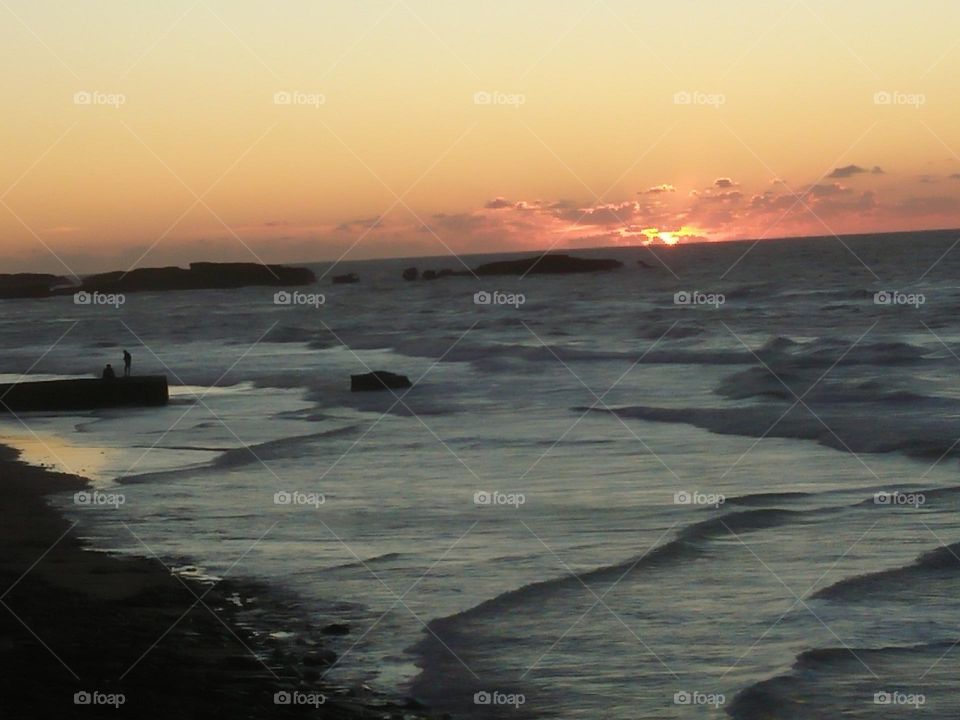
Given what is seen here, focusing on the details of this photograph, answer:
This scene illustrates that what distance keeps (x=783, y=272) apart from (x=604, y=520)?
347 ft

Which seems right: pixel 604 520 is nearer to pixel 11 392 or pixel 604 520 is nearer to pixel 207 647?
pixel 207 647

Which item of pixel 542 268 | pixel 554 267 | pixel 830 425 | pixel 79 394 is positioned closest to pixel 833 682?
pixel 830 425

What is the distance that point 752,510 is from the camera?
57.0 feet

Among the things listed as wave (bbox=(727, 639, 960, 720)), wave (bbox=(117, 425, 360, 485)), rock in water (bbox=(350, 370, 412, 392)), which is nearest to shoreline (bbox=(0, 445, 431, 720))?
wave (bbox=(727, 639, 960, 720))

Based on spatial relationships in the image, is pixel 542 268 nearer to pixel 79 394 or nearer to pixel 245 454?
pixel 79 394

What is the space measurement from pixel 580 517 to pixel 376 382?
1977 centimetres

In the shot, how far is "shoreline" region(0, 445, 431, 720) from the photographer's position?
363 inches

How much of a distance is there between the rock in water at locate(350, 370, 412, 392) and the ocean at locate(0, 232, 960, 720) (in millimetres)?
877

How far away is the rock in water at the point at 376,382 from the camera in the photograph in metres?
35.4

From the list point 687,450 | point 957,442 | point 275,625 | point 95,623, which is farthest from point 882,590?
point 957,442

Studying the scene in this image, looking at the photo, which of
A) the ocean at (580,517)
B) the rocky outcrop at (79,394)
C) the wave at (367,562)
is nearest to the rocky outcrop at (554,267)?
the ocean at (580,517)

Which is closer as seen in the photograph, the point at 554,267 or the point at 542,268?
the point at 554,267

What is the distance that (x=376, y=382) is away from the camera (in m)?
36.0

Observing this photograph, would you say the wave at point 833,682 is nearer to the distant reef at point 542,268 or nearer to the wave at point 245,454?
the wave at point 245,454
